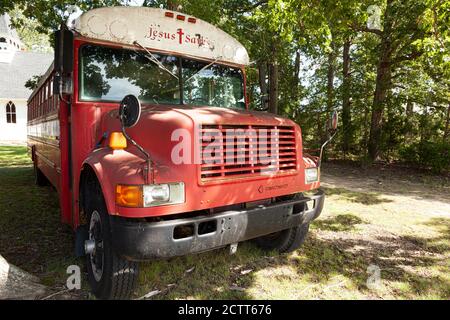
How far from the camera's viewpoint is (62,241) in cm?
437

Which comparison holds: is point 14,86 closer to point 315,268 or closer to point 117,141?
point 117,141

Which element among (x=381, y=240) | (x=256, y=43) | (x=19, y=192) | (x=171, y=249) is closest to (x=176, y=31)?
(x=171, y=249)

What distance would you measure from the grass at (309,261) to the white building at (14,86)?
72.6 feet

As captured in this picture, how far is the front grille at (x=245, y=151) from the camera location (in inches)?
108

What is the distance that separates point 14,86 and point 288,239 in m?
27.5

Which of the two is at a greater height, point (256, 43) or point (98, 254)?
point (256, 43)

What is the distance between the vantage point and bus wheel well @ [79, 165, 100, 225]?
9.86 ft

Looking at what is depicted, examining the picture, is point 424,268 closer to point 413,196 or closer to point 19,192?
point 413,196

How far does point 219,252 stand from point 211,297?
983 mm

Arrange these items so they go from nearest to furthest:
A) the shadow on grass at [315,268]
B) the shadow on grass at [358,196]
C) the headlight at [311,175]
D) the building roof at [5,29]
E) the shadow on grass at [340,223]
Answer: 1. the shadow on grass at [315,268]
2. the headlight at [311,175]
3. the shadow on grass at [340,223]
4. the shadow on grass at [358,196]
5. the building roof at [5,29]

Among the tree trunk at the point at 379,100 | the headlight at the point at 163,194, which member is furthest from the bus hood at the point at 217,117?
the tree trunk at the point at 379,100

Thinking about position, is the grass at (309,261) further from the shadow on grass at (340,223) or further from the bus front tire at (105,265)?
the bus front tire at (105,265)

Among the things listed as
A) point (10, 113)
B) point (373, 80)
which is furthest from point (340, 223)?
point (10, 113)
